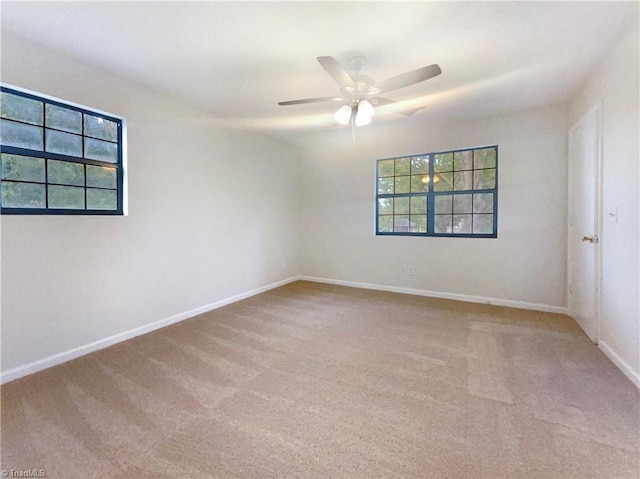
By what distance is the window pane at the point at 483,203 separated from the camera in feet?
13.0

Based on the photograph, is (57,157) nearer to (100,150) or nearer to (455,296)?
(100,150)

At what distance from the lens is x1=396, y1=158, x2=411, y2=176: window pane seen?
453cm

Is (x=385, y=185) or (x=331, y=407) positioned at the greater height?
(x=385, y=185)

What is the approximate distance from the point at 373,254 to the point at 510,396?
3.04m

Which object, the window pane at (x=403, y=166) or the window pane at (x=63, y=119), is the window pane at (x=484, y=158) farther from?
the window pane at (x=63, y=119)

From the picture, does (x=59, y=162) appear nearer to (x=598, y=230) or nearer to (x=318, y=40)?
(x=318, y=40)

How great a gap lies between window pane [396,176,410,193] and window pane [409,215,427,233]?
0.45m

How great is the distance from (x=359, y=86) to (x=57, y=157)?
8.75ft

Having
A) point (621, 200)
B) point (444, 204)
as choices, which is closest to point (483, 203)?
point (444, 204)

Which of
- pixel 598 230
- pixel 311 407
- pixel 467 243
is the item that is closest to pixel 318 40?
pixel 311 407

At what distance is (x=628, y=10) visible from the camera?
1.88 meters

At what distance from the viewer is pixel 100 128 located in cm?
267

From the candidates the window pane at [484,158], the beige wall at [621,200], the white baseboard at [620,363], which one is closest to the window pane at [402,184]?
the window pane at [484,158]

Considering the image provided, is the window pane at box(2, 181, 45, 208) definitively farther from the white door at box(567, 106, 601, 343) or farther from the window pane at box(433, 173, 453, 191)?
the white door at box(567, 106, 601, 343)
